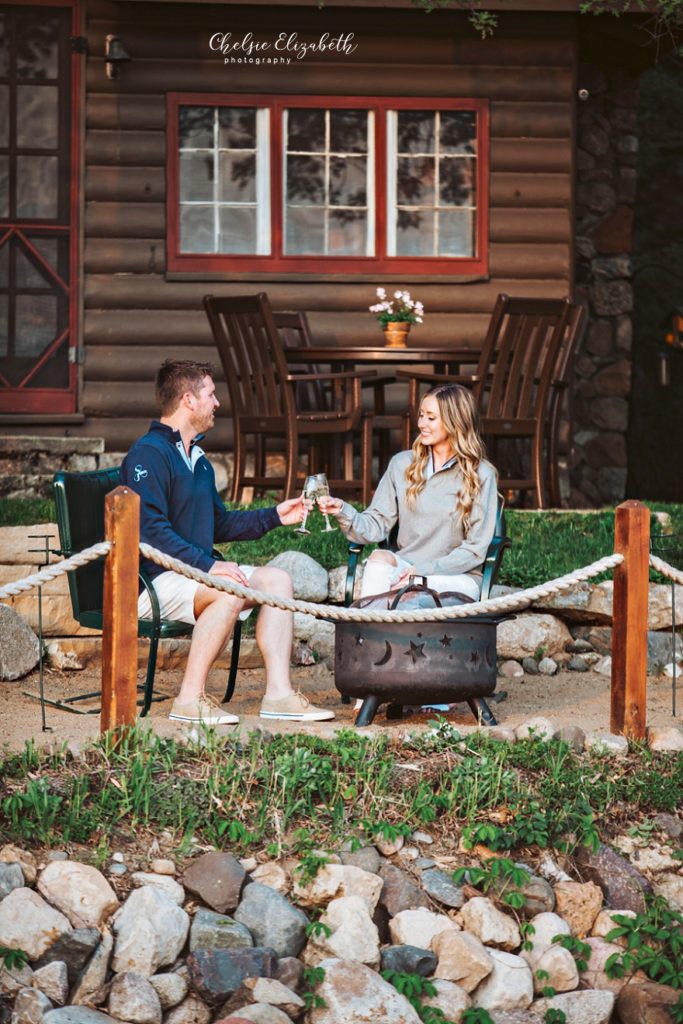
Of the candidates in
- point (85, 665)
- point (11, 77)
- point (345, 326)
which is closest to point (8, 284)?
point (11, 77)

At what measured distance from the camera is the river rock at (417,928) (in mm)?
4270

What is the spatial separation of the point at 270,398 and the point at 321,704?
3372mm

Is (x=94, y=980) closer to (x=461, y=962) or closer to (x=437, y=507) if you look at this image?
(x=461, y=962)

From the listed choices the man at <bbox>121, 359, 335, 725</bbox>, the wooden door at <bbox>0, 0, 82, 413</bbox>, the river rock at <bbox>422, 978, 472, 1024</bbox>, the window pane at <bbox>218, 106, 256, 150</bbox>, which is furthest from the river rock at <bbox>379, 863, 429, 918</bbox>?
the window pane at <bbox>218, 106, 256, 150</bbox>

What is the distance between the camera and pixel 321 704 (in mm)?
5910

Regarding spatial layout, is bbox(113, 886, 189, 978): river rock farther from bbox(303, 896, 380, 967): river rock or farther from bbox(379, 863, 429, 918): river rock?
bbox(379, 863, 429, 918): river rock

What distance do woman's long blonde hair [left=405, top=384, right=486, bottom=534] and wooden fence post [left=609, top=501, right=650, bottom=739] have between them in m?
0.67

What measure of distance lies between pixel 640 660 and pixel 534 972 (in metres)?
1.23

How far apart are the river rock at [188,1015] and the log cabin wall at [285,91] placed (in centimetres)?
659

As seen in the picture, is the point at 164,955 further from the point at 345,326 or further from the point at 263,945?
the point at 345,326

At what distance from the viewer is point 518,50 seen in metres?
10.4

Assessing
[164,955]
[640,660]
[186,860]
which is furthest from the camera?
[640,660]

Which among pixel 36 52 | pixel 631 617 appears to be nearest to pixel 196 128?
pixel 36 52

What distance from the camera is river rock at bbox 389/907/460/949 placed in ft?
14.0
